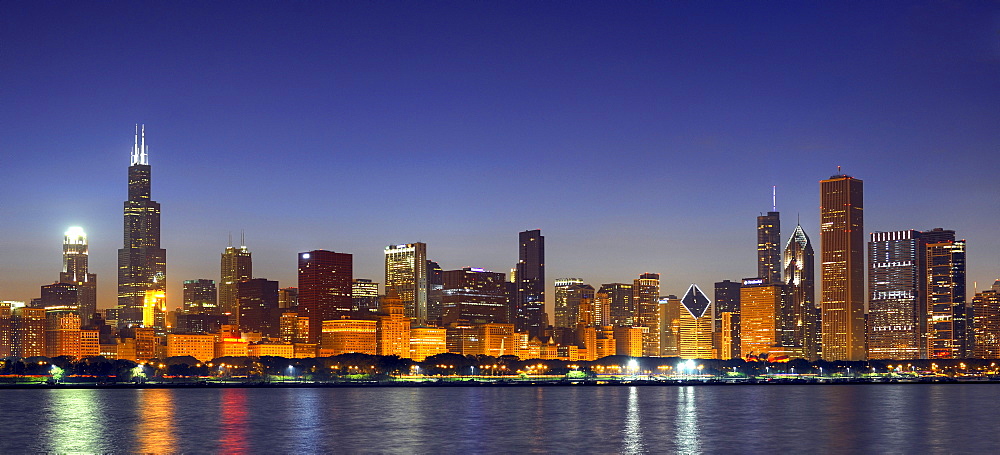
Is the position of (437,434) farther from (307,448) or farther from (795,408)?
(795,408)

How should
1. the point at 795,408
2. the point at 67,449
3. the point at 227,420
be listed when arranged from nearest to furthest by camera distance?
the point at 67,449 < the point at 227,420 < the point at 795,408

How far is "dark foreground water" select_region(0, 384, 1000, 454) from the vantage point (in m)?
85.2

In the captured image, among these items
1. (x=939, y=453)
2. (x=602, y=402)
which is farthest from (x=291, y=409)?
(x=939, y=453)

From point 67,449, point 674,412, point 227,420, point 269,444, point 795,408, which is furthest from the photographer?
point 795,408

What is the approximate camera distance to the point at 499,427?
105m

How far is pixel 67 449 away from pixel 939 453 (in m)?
62.7

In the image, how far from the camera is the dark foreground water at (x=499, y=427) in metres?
85.2

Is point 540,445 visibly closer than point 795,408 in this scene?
Yes

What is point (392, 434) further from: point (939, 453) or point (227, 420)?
point (939, 453)

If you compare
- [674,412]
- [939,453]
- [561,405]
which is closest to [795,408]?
[674,412]

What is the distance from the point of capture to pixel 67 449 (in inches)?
3199

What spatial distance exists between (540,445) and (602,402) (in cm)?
7652

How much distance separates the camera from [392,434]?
96.1m

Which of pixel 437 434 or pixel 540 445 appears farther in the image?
pixel 437 434
